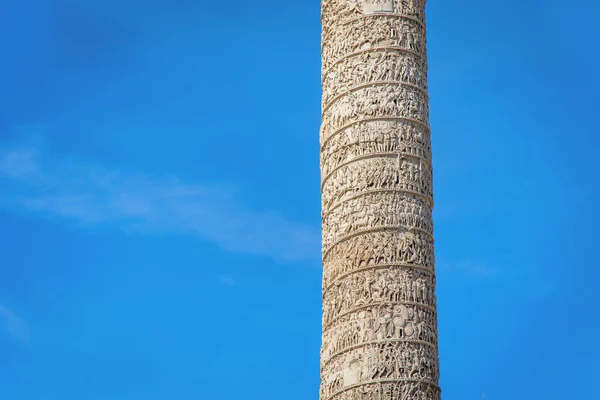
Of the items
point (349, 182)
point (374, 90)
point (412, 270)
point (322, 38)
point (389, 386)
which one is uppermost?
point (322, 38)

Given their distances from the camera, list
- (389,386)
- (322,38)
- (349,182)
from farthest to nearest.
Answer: (322,38) → (349,182) → (389,386)

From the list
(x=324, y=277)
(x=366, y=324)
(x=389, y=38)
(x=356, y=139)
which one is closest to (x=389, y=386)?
(x=366, y=324)

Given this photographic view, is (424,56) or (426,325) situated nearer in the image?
(426,325)

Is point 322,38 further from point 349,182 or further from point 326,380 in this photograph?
point 326,380

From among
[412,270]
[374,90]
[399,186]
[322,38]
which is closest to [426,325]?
[412,270]

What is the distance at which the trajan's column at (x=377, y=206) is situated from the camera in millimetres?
10125

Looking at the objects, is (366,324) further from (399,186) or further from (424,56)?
(424,56)

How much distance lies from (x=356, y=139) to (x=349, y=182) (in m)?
0.35

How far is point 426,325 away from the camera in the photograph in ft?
33.8

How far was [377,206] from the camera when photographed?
1050 cm

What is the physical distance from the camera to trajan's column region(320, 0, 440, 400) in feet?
33.2

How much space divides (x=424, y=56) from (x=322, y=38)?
0.88m

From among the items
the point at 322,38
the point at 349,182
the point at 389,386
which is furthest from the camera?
the point at 322,38

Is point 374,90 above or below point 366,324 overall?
above
